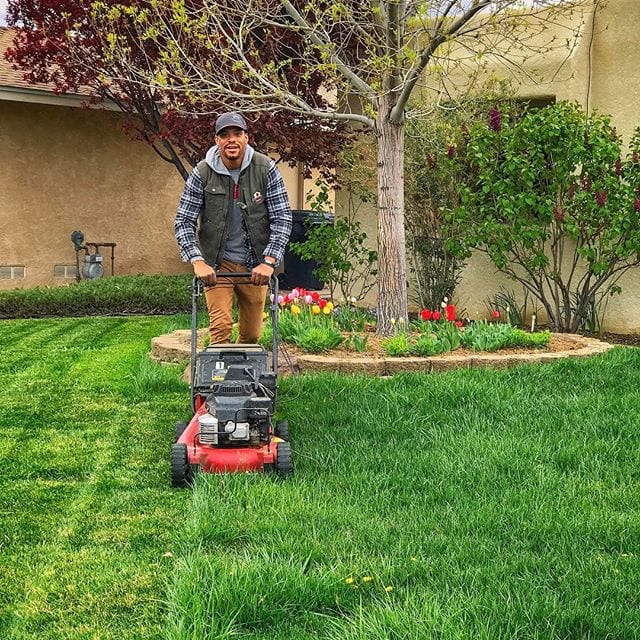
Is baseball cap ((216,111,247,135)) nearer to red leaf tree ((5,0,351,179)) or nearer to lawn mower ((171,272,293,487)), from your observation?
lawn mower ((171,272,293,487))

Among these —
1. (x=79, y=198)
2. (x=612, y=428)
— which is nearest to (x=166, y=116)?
(x=79, y=198)

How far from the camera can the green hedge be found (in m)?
12.8

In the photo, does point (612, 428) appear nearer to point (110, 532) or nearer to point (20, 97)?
point (110, 532)

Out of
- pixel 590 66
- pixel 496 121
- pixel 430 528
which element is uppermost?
pixel 590 66

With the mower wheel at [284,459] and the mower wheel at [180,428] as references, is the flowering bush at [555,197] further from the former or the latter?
the mower wheel at [284,459]

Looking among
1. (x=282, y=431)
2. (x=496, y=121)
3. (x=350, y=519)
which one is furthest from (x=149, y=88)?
(x=350, y=519)

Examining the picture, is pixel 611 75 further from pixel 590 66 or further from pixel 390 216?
pixel 390 216

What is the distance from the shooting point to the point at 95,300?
12.9m

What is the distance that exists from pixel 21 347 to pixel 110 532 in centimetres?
586

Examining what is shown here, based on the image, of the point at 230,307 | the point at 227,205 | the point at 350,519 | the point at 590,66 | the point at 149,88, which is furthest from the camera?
the point at 149,88

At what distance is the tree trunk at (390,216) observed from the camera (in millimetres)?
8312

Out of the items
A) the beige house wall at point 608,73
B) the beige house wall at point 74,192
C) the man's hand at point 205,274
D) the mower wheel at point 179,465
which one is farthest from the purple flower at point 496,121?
the beige house wall at point 74,192

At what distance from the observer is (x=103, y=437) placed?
589cm

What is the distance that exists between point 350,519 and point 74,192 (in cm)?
1204
